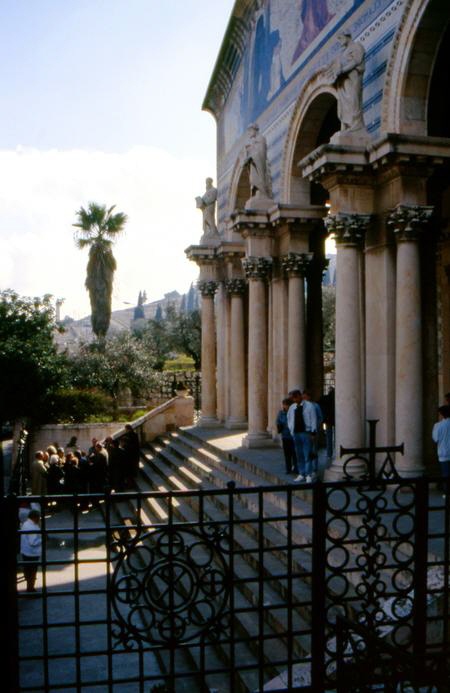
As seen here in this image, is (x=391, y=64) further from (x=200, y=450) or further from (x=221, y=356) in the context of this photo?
(x=221, y=356)

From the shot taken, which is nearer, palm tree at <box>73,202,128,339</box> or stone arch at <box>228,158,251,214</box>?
stone arch at <box>228,158,251,214</box>

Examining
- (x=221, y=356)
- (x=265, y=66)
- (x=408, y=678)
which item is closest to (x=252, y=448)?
(x=221, y=356)

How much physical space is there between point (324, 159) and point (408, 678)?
765 cm

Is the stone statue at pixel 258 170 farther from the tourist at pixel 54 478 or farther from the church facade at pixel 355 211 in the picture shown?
the tourist at pixel 54 478

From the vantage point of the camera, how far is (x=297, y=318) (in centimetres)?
1461

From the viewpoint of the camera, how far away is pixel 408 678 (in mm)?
3910

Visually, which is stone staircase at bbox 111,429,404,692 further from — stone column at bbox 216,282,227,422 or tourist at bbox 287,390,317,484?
stone column at bbox 216,282,227,422

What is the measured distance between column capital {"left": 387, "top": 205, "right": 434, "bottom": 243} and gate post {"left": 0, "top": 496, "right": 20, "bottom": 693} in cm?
710

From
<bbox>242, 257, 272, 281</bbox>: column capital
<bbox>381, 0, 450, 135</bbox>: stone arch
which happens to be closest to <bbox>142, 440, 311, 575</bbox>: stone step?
<bbox>242, 257, 272, 281</bbox>: column capital

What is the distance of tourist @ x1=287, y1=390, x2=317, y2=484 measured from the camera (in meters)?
10.8

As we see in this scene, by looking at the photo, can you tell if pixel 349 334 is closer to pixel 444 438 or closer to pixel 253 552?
pixel 444 438

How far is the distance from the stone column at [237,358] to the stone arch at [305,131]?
458cm

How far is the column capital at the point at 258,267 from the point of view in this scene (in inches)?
596

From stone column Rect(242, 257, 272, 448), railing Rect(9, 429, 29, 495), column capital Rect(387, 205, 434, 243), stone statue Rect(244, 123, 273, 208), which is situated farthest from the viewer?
railing Rect(9, 429, 29, 495)
